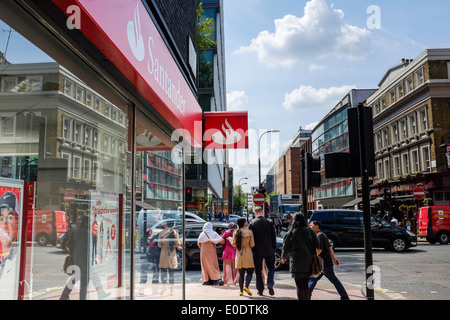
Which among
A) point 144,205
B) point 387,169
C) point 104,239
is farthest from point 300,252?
point 387,169

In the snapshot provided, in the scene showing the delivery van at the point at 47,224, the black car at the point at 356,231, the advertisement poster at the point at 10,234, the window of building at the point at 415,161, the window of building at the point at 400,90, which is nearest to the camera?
the advertisement poster at the point at 10,234

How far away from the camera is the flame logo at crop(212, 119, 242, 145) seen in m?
8.88

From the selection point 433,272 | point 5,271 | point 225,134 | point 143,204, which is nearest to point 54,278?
point 5,271

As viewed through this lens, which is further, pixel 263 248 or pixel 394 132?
pixel 394 132

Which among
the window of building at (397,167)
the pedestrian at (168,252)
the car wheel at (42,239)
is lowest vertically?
the pedestrian at (168,252)

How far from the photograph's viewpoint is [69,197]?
3.52 m

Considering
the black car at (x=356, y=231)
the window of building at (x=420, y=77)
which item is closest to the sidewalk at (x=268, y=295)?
the black car at (x=356, y=231)

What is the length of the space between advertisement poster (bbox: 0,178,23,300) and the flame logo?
5.95 metres

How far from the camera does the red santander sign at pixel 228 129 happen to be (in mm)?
8844

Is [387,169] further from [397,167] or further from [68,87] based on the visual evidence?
[68,87]

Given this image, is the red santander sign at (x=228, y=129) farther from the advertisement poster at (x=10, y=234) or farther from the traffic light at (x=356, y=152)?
the advertisement poster at (x=10, y=234)

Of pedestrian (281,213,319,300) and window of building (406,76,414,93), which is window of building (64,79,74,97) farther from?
window of building (406,76,414,93)

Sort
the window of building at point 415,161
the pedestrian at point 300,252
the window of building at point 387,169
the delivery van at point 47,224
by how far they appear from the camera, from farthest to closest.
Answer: the window of building at point 387,169, the window of building at point 415,161, the pedestrian at point 300,252, the delivery van at point 47,224

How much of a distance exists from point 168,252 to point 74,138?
488cm
